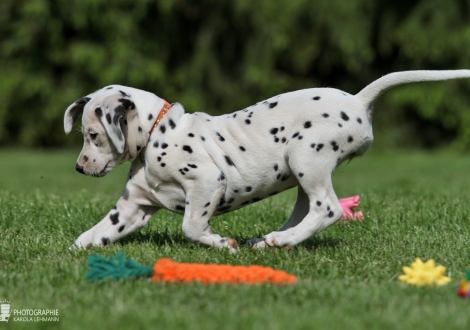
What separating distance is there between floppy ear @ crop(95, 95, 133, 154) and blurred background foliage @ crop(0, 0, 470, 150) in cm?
1179

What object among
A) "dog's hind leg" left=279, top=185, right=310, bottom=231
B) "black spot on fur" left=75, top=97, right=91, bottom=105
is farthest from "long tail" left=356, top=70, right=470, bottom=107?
"black spot on fur" left=75, top=97, right=91, bottom=105

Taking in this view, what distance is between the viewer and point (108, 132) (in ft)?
15.4

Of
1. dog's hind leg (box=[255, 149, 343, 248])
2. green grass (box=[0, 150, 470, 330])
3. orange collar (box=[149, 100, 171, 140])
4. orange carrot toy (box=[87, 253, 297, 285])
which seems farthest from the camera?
orange collar (box=[149, 100, 171, 140])

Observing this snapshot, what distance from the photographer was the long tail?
4801 mm

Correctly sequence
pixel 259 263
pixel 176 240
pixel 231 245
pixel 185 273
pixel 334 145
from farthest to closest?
pixel 176 240, pixel 231 245, pixel 334 145, pixel 259 263, pixel 185 273

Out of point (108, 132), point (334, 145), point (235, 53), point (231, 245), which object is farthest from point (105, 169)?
point (235, 53)

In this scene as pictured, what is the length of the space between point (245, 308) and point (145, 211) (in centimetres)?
188

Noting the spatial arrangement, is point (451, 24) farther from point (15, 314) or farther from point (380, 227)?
point (15, 314)

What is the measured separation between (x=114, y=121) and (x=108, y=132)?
80 millimetres

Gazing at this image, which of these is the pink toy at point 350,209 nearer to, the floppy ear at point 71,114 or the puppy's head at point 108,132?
the puppy's head at point 108,132

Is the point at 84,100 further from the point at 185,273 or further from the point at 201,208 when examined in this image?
the point at 185,273

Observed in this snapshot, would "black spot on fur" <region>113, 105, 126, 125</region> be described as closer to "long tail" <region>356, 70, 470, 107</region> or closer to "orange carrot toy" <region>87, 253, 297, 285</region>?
"orange carrot toy" <region>87, 253, 297, 285</region>

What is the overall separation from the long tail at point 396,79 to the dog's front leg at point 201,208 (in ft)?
3.66

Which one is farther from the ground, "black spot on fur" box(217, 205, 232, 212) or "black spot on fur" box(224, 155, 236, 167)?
"black spot on fur" box(224, 155, 236, 167)
